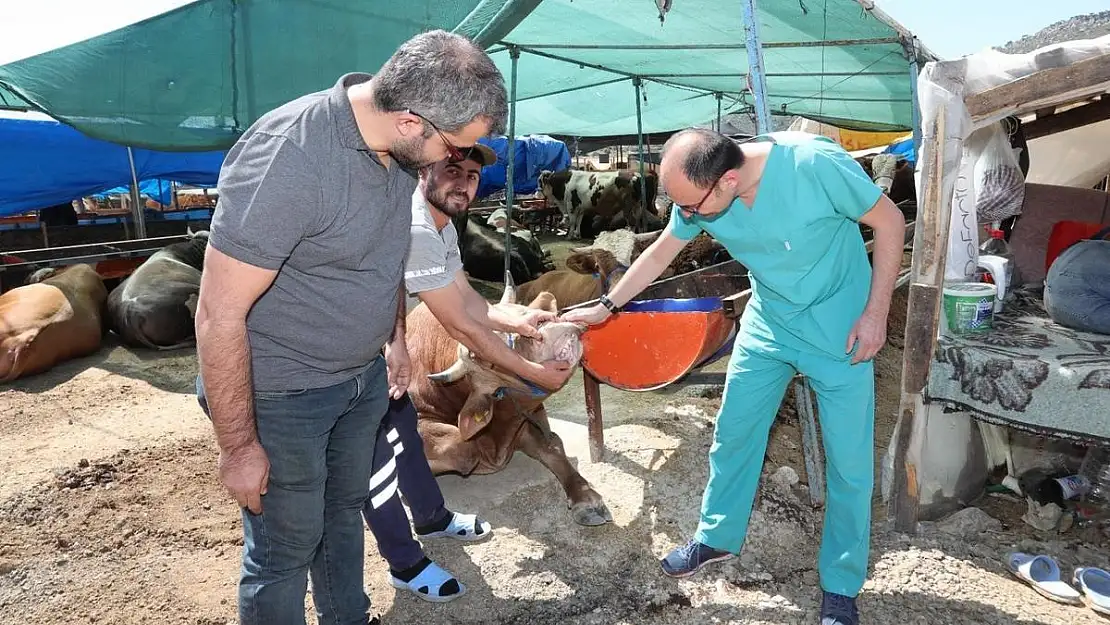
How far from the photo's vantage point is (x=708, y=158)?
88.6 inches

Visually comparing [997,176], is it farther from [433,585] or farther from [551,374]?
[433,585]

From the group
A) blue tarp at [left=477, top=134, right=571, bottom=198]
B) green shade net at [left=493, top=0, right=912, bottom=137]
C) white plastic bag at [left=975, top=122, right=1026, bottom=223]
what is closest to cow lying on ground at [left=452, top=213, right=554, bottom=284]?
green shade net at [left=493, top=0, right=912, bottom=137]

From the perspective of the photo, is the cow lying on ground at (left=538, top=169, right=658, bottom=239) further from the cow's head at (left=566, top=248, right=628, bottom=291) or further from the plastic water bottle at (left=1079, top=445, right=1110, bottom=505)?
the plastic water bottle at (left=1079, top=445, right=1110, bottom=505)

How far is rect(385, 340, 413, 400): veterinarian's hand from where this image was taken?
2586 mm

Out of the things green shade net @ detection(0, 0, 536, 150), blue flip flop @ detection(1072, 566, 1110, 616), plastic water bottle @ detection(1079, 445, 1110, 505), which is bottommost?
blue flip flop @ detection(1072, 566, 1110, 616)

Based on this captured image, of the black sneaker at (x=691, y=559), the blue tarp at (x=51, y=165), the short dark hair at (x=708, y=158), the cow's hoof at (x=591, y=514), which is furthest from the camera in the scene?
the blue tarp at (x=51, y=165)

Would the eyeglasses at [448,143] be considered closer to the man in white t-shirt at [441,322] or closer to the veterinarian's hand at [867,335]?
the man in white t-shirt at [441,322]

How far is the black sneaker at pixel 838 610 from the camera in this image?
2.48m

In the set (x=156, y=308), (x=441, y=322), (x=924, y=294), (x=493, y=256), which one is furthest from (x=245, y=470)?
(x=493, y=256)

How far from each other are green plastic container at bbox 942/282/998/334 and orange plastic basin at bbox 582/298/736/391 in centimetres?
93

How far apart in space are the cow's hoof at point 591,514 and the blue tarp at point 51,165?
7610 mm

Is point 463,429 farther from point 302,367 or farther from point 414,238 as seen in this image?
point 302,367

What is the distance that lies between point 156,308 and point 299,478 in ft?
17.7

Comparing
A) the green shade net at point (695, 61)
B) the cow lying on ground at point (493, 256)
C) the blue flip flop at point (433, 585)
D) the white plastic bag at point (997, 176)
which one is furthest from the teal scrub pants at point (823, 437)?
the cow lying on ground at point (493, 256)
